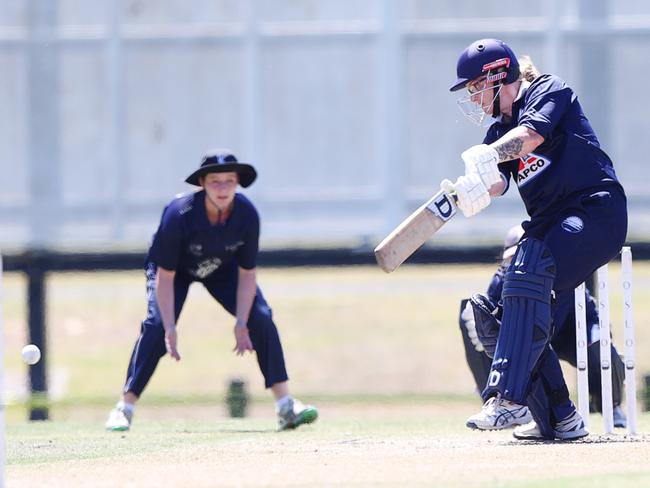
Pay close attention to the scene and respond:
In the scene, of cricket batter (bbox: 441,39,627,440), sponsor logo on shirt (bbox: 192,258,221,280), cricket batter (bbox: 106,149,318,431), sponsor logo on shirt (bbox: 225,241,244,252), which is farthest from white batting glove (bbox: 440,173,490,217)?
sponsor logo on shirt (bbox: 192,258,221,280)

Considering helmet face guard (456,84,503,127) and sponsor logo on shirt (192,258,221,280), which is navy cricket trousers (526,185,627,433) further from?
sponsor logo on shirt (192,258,221,280)

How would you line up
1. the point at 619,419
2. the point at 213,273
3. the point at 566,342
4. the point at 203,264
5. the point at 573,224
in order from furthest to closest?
the point at 213,273, the point at 203,264, the point at 619,419, the point at 566,342, the point at 573,224

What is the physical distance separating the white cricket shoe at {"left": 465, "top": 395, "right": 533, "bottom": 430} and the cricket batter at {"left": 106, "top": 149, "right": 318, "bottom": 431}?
2497 mm

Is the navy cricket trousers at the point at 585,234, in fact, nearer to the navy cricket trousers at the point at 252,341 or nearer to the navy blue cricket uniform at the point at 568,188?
the navy blue cricket uniform at the point at 568,188

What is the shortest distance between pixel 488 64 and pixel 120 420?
3424 mm

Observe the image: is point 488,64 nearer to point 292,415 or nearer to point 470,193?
point 470,193

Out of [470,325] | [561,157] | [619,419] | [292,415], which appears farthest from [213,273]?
[561,157]

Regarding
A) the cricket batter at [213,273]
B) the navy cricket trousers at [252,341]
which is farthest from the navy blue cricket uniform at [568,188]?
the navy cricket trousers at [252,341]

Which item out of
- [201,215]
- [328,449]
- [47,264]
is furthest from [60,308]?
[328,449]

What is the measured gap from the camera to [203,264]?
8562 millimetres

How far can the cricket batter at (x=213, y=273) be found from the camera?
8352 mm

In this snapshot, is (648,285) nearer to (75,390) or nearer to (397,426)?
(75,390)

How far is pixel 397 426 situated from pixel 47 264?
194 inches

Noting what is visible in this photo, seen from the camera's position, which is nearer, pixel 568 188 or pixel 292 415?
pixel 568 188
